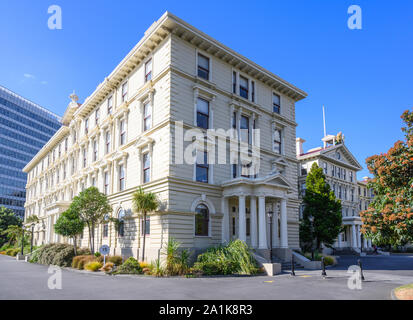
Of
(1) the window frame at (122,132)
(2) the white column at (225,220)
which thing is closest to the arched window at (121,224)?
(1) the window frame at (122,132)

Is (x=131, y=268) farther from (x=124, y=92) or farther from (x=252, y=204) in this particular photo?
(x=124, y=92)

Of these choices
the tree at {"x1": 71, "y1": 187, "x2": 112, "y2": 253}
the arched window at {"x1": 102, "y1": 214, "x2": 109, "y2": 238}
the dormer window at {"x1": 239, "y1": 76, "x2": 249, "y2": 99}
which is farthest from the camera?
the arched window at {"x1": 102, "y1": 214, "x2": 109, "y2": 238}

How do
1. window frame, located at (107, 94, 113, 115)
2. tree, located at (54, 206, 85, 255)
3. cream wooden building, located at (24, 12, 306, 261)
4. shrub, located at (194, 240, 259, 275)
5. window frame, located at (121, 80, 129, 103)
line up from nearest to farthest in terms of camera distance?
shrub, located at (194, 240, 259, 275), cream wooden building, located at (24, 12, 306, 261), tree, located at (54, 206, 85, 255), window frame, located at (121, 80, 129, 103), window frame, located at (107, 94, 113, 115)

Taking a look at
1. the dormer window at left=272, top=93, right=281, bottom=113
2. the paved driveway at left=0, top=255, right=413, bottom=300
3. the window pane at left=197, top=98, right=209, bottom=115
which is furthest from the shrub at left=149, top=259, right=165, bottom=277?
the dormer window at left=272, top=93, right=281, bottom=113

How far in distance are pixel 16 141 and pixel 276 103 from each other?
9311 centimetres

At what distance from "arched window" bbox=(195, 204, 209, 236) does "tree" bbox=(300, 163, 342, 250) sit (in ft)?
58.0

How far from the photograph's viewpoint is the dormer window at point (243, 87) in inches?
1056

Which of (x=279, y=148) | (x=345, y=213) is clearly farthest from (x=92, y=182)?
(x=345, y=213)

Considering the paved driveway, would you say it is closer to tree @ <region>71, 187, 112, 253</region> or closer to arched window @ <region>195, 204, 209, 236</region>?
arched window @ <region>195, 204, 209, 236</region>

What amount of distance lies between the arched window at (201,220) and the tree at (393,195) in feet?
35.7

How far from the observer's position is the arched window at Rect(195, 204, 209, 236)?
21.5 m

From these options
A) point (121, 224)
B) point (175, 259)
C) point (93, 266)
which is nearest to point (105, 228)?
point (121, 224)
